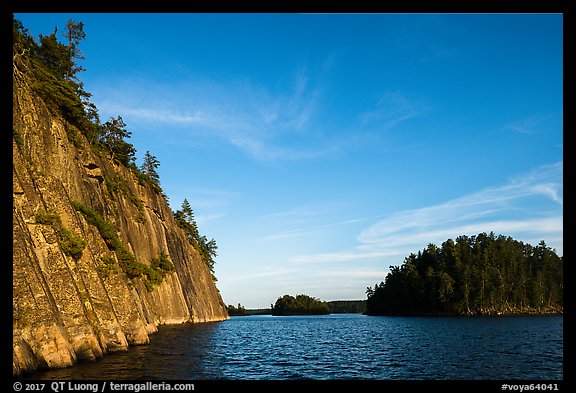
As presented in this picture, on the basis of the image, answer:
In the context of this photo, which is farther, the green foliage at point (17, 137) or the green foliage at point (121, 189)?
the green foliage at point (121, 189)

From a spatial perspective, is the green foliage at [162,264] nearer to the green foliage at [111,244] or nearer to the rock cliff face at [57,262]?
the green foliage at [111,244]

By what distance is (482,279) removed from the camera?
112188mm

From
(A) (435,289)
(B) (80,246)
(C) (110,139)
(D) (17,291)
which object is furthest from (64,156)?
(A) (435,289)

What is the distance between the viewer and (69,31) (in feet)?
163

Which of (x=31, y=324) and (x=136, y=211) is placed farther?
(x=136, y=211)

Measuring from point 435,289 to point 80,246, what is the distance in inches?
4521

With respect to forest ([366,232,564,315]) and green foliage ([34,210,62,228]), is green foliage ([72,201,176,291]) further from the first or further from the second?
forest ([366,232,564,315])

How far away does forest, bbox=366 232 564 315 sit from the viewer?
112938 millimetres

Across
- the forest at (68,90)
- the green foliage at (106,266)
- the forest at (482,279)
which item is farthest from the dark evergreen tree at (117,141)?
the forest at (482,279)

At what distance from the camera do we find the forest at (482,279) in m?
113

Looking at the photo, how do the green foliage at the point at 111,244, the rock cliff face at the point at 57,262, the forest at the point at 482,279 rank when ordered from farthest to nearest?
the forest at the point at 482,279 → the green foliage at the point at 111,244 → the rock cliff face at the point at 57,262

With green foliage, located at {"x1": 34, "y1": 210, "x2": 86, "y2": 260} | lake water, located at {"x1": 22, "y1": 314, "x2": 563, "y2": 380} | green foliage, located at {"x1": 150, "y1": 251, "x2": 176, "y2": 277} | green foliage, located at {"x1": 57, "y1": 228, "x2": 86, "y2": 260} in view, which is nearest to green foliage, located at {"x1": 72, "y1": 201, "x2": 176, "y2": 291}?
green foliage, located at {"x1": 57, "y1": 228, "x2": 86, "y2": 260}

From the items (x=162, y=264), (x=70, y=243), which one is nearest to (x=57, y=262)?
(x=70, y=243)
